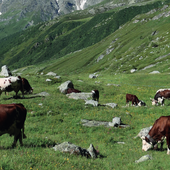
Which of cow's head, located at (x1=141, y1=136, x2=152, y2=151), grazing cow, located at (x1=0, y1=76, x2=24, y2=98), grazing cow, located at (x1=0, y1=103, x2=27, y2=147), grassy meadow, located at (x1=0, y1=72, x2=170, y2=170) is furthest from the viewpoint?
grazing cow, located at (x1=0, y1=76, x2=24, y2=98)

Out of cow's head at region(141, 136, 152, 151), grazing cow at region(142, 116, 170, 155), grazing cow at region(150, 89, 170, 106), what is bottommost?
grazing cow at region(150, 89, 170, 106)

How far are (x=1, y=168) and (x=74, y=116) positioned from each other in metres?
14.1

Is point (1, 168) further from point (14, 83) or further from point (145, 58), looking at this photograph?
point (145, 58)

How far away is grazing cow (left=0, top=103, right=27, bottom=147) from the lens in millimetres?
10180

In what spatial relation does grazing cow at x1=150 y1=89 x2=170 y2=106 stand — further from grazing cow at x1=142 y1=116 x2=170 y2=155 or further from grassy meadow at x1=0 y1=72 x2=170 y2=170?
grazing cow at x1=142 y1=116 x2=170 y2=155

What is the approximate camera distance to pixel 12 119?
10.6 metres

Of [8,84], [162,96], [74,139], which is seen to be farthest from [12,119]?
[162,96]

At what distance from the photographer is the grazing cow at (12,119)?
1018 centimetres

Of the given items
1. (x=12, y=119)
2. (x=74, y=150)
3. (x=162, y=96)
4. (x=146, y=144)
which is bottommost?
(x=162, y=96)

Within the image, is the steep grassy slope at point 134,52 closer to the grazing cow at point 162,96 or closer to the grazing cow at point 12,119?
the grazing cow at point 162,96

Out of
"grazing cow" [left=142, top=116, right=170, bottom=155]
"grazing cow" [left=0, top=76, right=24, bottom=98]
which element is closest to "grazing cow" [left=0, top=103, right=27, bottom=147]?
"grazing cow" [left=142, top=116, right=170, bottom=155]

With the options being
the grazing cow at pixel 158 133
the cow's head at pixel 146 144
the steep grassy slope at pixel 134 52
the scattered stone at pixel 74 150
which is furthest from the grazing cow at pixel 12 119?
the steep grassy slope at pixel 134 52

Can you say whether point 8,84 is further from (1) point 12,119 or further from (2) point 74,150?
(2) point 74,150

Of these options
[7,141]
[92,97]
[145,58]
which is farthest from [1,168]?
[145,58]
